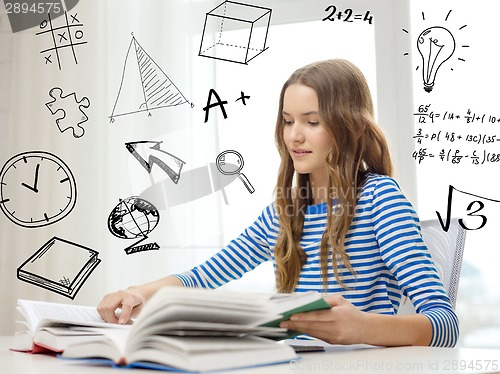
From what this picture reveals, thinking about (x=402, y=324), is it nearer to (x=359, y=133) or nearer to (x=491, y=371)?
(x=491, y=371)

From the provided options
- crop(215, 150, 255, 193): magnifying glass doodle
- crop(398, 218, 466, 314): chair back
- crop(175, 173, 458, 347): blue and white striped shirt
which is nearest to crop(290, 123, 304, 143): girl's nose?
crop(175, 173, 458, 347): blue and white striped shirt

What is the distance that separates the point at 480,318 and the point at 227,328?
1455 mm

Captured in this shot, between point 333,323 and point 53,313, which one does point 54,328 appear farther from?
point 333,323

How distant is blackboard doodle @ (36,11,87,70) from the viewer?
2.13m

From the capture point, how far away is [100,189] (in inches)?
82.4

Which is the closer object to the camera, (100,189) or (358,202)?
(358,202)

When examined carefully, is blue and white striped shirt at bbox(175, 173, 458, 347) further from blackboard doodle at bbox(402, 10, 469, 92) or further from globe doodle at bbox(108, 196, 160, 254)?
blackboard doodle at bbox(402, 10, 469, 92)

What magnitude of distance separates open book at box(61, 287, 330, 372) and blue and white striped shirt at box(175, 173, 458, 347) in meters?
0.33

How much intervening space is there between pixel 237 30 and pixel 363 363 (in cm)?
163

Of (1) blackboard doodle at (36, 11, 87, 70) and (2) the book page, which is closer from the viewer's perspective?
(2) the book page

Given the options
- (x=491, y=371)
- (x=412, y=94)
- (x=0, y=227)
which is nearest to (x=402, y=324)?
(x=491, y=371)

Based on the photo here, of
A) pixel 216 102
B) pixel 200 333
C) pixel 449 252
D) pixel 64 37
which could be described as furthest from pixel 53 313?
pixel 64 37

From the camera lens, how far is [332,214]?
1219 millimetres

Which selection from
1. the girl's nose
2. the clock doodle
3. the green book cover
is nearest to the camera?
the green book cover
